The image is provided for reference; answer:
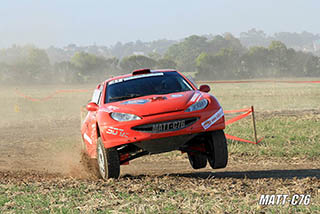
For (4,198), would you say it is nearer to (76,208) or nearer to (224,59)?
(76,208)

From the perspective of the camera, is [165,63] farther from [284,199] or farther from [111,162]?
[284,199]

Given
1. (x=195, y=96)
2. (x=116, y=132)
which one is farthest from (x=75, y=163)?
(x=195, y=96)

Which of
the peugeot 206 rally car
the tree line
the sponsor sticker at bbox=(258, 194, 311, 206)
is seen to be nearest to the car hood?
the peugeot 206 rally car

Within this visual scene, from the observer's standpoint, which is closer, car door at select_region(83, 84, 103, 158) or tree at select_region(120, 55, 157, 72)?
car door at select_region(83, 84, 103, 158)

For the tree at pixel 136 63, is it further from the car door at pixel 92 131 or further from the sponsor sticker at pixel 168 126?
the sponsor sticker at pixel 168 126

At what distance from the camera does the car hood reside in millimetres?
7315

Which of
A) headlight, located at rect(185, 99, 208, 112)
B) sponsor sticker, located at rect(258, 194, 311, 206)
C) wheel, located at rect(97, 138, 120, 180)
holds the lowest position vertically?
wheel, located at rect(97, 138, 120, 180)

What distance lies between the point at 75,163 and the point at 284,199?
24.9ft

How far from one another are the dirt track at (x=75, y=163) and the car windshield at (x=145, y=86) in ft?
5.38

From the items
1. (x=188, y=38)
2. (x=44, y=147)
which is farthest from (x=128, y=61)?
(x=44, y=147)

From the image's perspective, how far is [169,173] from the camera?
962 centimetres

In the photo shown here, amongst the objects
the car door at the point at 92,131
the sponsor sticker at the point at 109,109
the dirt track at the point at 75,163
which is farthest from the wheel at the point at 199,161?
the sponsor sticker at the point at 109,109

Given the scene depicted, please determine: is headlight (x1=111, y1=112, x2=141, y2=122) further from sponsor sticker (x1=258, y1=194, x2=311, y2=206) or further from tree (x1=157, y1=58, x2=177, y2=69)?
tree (x1=157, y1=58, x2=177, y2=69)

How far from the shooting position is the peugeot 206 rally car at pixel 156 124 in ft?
23.8
